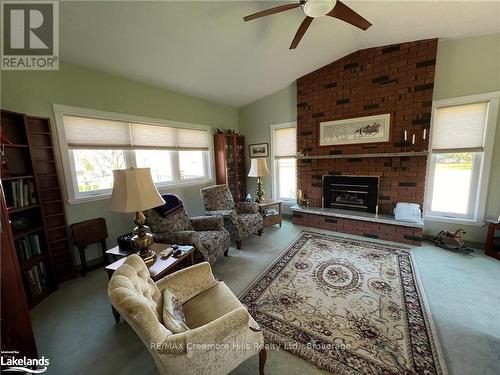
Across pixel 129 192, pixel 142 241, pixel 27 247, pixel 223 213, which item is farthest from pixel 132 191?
→ pixel 223 213

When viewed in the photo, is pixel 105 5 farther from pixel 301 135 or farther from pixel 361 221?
pixel 361 221

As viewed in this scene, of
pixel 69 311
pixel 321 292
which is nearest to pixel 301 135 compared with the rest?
pixel 321 292

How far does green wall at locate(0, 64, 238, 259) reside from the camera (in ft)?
6.92

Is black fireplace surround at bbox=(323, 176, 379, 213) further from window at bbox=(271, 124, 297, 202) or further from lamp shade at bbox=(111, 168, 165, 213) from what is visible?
lamp shade at bbox=(111, 168, 165, 213)

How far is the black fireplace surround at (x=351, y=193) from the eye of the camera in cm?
356

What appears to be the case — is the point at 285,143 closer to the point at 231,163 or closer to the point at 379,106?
the point at 231,163

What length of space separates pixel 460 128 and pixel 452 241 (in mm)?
1680

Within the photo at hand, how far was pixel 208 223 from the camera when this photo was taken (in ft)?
9.47

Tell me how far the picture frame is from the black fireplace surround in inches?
57.6

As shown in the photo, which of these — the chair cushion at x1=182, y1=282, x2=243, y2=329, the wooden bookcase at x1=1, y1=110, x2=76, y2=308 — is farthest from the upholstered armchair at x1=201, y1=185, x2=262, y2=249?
the wooden bookcase at x1=1, y1=110, x2=76, y2=308

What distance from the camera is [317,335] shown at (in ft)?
5.20

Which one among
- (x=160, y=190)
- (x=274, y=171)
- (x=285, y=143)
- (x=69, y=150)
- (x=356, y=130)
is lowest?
(x=160, y=190)

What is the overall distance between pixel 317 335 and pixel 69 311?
231 centimetres

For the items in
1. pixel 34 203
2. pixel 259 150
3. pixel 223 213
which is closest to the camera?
pixel 34 203
